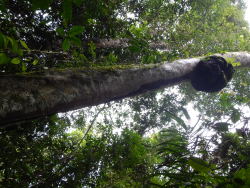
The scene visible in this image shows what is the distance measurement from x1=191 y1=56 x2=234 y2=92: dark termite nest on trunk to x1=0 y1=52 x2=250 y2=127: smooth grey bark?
1110 mm

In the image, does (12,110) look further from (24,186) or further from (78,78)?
(24,186)

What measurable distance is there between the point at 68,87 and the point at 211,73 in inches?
129

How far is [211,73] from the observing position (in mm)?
4602

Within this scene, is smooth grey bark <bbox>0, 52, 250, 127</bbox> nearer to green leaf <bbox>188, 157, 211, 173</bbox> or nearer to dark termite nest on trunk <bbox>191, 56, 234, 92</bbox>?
dark termite nest on trunk <bbox>191, 56, 234, 92</bbox>

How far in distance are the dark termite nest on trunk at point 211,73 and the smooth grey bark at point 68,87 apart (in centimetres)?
111

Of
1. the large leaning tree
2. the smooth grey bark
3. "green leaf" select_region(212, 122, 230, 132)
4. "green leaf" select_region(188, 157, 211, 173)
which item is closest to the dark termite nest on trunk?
the large leaning tree

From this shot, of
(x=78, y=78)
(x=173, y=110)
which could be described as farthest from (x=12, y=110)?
(x=173, y=110)

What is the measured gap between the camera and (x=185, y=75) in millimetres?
4391

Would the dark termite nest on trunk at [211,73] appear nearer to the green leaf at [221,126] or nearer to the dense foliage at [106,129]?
the dense foliage at [106,129]

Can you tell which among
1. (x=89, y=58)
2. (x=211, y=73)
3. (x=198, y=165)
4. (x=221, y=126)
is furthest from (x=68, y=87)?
(x=211, y=73)

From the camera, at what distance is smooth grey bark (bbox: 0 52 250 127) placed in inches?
75.8

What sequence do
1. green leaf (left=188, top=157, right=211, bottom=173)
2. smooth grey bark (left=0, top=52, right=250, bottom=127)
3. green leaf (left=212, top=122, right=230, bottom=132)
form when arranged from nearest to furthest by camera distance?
1. green leaf (left=188, top=157, right=211, bottom=173)
2. smooth grey bark (left=0, top=52, right=250, bottom=127)
3. green leaf (left=212, top=122, right=230, bottom=132)

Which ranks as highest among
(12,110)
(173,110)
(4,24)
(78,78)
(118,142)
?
(173,110)

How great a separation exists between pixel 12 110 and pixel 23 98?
6.3 inches
